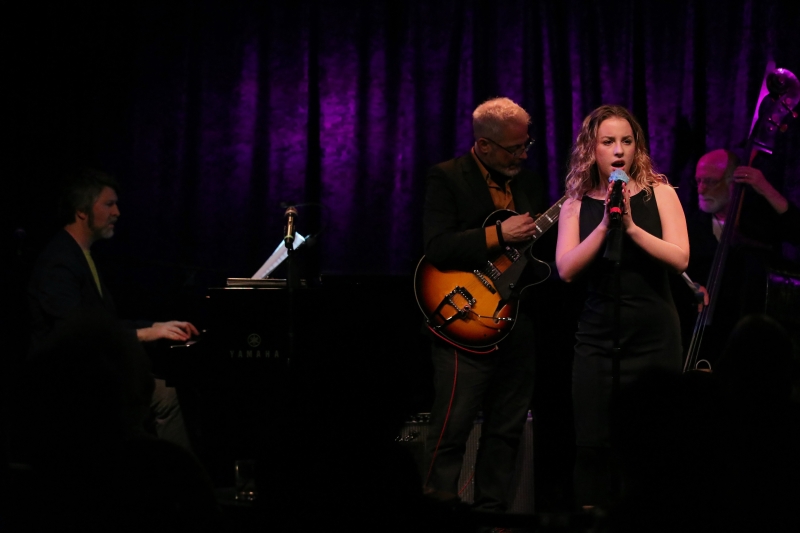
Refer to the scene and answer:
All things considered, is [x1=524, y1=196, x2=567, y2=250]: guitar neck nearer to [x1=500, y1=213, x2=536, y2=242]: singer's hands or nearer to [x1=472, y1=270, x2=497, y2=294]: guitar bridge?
[x1=500, y1=213, x2=536, y2=242]: singer's hands

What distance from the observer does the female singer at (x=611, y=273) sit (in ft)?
10.4

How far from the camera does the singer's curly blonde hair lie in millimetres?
3354

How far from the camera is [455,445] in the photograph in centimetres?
362

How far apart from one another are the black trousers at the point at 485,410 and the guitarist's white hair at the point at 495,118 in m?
0.87

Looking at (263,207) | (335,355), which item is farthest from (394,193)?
(335,355)

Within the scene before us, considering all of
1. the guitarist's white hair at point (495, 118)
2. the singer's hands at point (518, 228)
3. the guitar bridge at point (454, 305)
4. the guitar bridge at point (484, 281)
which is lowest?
the guitar bridge at point (454, 305)

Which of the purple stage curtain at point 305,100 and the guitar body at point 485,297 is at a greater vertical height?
the purple stage curtain at point 305,100

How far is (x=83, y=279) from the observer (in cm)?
429

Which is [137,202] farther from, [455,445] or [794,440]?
[794,440]

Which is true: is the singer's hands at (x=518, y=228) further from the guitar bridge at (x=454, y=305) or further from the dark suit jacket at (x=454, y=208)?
the guitar bridge at (x=454, y=305)

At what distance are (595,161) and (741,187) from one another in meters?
1.11

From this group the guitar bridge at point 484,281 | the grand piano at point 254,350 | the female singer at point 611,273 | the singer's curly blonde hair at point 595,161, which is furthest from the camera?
the grand piano at point 254,350

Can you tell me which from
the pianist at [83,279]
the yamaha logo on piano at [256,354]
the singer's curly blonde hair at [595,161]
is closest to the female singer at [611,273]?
the singer's curly blonde hair at [595,161]

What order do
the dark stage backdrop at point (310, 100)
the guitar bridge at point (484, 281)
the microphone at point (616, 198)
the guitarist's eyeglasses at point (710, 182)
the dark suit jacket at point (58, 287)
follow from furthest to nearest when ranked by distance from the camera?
the dark stage backdrop at point (310, 100) → the guitarist's eyeglasses at point (710, 182) → the dark suit jacket at point (58, 287) → the guitar bridge at point (484, 281) → the microphone at point (616, 198)
